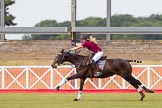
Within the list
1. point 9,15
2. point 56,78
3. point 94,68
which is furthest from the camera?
point 9,15

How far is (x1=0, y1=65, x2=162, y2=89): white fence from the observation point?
29.7 metres

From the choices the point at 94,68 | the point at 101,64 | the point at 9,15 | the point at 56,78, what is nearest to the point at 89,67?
the point at 94,68

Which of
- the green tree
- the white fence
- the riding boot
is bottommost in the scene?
the white fence

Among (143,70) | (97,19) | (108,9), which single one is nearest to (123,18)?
(97,19)

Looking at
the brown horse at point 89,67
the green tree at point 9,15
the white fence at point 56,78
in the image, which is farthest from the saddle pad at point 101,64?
the green tree at point 9,15

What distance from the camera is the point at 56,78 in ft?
99.1

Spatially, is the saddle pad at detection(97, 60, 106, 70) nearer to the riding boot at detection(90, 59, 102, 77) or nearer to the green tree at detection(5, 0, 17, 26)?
the riding boot at detection(90, 59, 102, 77)

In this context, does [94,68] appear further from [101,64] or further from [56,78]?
[56,78]

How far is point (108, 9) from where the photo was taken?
37469 millimetres

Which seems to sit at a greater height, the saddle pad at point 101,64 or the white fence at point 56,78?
the saddle pad at point 101,64

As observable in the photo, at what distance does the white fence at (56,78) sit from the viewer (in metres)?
29.7

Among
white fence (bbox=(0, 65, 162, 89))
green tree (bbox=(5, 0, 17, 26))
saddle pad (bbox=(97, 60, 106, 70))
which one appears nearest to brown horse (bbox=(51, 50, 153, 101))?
saddle pad (bbox=(97, 60, 106, 70))

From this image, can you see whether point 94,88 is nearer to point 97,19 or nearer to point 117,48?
point 117,48

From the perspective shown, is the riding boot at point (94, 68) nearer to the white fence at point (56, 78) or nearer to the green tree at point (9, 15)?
the white fence at point (56, 78)
